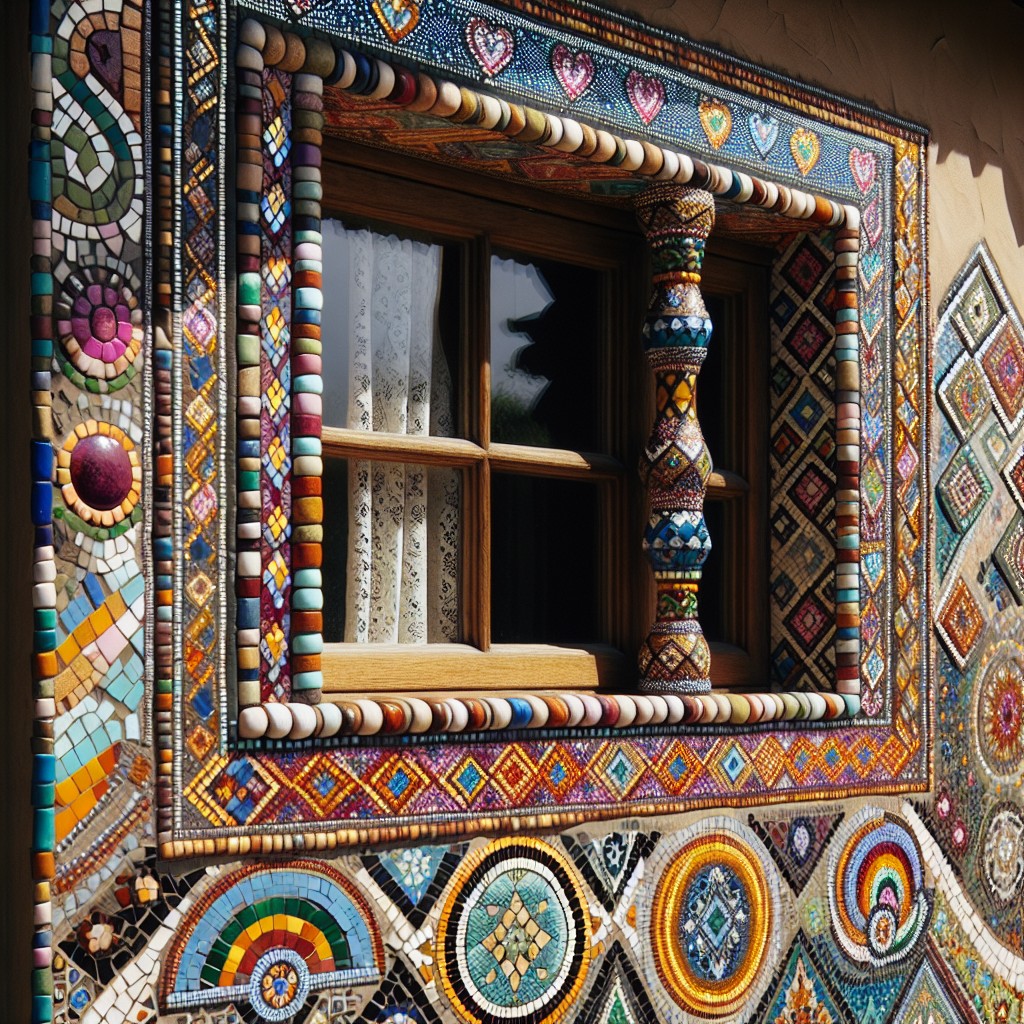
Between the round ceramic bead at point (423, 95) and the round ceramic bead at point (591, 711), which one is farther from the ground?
the round ceramic bead at point (423, 95)

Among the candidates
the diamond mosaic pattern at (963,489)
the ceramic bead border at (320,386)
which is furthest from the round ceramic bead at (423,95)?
the diamond mosaic pattern at (963,489)

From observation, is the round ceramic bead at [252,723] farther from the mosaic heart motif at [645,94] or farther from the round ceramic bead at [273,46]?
the mosaic heart motif at [645,94]

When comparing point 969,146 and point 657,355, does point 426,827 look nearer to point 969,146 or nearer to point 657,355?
point 657,355

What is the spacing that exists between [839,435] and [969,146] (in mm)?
960

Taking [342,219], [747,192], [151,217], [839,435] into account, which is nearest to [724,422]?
[839,435]

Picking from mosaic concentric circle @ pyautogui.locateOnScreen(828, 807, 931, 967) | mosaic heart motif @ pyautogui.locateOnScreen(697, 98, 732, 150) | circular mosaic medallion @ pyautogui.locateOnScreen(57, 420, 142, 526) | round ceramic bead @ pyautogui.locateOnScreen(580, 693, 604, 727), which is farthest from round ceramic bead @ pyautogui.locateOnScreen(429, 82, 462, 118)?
mosaic concentric circle @ pyautogui.locateOnScreen(828, 807, 931, 967)

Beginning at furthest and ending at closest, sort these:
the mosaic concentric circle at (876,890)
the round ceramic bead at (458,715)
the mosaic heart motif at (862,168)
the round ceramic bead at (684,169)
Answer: the mosaic heart motif at (862,168) < the mosaic concentric circle at (876,890) < the round ceramic bead at (684,169) < the round ceramic bead at (458,715)

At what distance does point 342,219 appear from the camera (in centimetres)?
301

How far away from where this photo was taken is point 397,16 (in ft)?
9.33

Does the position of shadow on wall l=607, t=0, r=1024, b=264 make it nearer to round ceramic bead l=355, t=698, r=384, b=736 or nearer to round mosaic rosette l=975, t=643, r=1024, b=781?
round mosaic rosette l=975, t=643, r=1024, b=781

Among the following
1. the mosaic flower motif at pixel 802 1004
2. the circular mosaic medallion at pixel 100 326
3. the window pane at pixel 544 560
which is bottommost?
the mosaic flower motif at pixel 802 1004

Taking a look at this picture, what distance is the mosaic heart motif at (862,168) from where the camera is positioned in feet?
12.1

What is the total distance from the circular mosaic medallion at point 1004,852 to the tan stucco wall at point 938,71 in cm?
126

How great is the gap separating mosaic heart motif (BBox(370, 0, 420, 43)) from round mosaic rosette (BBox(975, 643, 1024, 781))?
2100 mm
